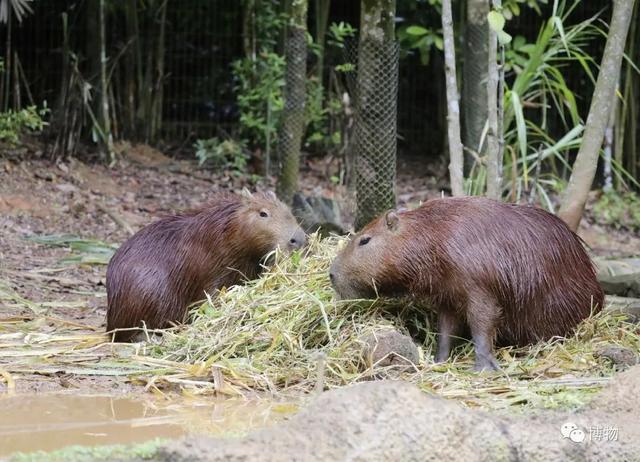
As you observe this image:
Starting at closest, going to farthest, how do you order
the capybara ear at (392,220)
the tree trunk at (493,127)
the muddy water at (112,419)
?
the muddy water at (112,419)
the capybara ear at (392,220)
the tree trunk at (493,127)

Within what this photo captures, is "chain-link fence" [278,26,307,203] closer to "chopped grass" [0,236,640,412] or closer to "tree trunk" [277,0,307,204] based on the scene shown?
"tree trunk" [277,0,307,204]

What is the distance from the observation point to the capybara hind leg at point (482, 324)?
4746 millimetres

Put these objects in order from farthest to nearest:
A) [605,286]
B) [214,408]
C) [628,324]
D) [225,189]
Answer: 1. [225,189]
2. [605,286]
3. [628,324]
4. [214,408]

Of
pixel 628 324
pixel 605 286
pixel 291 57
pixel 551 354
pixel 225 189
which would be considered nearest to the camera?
pixel 551 354

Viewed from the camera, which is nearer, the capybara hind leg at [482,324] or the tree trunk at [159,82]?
the capybara hind leg at [482,324]

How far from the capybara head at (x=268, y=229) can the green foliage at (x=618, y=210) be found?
5.65 meters

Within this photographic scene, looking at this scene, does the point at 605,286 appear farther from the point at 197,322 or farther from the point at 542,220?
the point at 197,322

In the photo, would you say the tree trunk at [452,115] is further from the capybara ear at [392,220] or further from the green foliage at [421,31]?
the green foliage at [421,31]

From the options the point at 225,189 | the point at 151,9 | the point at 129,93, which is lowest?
the point at 225,189

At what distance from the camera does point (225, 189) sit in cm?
1071

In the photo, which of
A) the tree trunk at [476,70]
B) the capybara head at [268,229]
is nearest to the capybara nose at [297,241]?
the capybara head at [268,229]

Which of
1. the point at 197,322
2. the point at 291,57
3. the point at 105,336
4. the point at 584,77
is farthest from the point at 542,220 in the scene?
the point at 584,77

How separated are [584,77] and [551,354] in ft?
26.6

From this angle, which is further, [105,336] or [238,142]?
[238,142]
